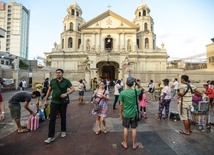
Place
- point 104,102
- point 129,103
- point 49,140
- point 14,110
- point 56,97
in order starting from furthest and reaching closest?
1. point 104,102
2. point 14,110
3. point 56,97
4. point 49,140
5. point 129,103

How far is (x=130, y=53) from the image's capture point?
33438 mm

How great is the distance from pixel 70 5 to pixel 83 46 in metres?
11.9

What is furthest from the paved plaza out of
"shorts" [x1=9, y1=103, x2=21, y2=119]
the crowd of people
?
"shorts" [x1=9, y1=103, x2=21, y2=119]

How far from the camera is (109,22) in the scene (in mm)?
35031

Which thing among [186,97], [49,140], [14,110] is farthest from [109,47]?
[49,140]

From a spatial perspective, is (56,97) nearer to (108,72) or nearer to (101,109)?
(101,109)

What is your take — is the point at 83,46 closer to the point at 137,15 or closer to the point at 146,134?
the point at 137,15

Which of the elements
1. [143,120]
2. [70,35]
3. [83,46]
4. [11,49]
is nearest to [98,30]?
[83,46]

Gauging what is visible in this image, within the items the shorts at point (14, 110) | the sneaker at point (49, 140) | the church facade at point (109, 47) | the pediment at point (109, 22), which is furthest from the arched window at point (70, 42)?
the sneaker at point (49, 140)

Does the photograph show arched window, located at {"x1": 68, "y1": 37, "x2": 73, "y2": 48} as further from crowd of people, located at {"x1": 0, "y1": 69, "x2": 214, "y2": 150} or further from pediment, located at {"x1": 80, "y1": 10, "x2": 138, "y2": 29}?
crowd of people, located at {"x1": 0, "y1": 69, "x2": 214, "y2": 150}

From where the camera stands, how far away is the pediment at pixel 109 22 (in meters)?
34.7

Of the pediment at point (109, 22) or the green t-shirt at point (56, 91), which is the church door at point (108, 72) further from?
the green t-shirt at point (56, 91)

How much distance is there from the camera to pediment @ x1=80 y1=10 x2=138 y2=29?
114 ft

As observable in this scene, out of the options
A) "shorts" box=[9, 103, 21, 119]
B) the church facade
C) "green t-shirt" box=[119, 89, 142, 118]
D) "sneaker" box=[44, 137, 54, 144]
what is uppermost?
the church facade
